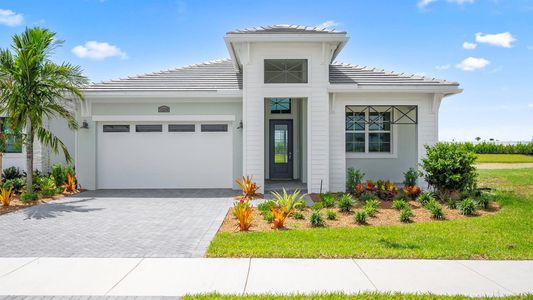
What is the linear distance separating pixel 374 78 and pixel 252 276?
10279 millimetres

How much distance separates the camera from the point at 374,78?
13.3 meters

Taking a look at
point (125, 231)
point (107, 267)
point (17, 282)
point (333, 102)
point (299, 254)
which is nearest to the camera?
point (17, 282)

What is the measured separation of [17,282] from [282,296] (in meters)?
3.55

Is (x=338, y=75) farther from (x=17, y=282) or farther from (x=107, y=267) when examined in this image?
(x=17, y=282)

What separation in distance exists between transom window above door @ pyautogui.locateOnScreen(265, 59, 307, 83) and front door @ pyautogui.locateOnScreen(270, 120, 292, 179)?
2471 millimetres

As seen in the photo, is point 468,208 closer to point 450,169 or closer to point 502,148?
point 450,169

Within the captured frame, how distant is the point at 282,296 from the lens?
4.27 metres

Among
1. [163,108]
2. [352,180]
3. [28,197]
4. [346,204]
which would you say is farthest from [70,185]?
[352,180]

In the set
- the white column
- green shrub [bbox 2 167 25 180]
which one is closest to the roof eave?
the white column

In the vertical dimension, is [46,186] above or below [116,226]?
above

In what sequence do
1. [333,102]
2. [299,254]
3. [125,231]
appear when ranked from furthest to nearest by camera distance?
[333,102], [125,231], [299,254]

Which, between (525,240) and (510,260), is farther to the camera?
(525,240)

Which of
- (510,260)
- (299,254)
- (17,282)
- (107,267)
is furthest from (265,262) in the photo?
(510,260)

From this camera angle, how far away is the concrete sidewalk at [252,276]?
453 cm
